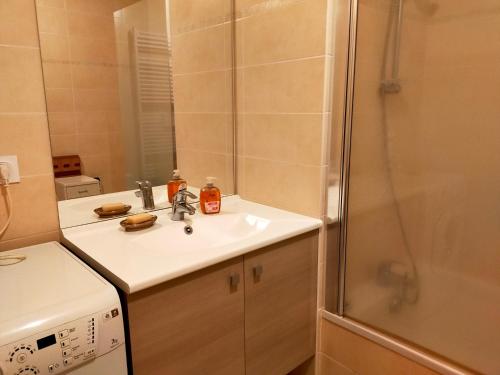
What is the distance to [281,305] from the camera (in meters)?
1.36

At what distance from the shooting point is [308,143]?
4.71 ft

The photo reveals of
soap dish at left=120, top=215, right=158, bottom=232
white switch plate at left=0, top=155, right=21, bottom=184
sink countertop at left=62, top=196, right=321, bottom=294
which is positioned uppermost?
white switch plate at left=0, top=155, right=21, bottom=184

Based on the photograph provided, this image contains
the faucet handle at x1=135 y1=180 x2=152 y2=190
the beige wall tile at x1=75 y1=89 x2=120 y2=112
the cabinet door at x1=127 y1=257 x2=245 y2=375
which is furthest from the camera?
the faucet handle at x1=135 y1=180 x2=152 y2=190

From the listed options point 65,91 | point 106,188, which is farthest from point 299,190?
point 65,91

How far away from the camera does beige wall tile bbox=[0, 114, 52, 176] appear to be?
3.74ft

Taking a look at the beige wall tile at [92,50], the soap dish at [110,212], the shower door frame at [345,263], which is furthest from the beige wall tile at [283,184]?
the beige wall tile at [92,50]

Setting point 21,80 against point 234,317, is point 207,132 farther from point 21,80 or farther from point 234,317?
point 234,317

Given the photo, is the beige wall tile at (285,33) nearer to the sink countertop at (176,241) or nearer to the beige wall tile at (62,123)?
the sink countertop at (176,241)

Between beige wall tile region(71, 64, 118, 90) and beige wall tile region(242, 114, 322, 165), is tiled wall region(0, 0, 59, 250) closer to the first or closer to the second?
beige wall tile region(71, 64, 118, 90)

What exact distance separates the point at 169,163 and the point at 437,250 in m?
1.14

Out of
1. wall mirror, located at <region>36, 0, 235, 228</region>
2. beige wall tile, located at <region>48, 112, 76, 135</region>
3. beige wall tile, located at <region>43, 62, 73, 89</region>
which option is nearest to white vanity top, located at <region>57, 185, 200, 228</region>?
wall mirror, located at <region>36, 0, 235, 228</region>

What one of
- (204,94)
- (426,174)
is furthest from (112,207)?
(426,174)

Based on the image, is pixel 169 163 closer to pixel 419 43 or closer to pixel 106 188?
pixel 106 188

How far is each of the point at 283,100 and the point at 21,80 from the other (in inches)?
36.6
